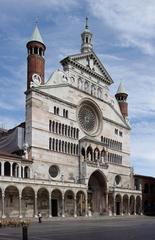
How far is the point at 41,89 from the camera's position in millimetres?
55625

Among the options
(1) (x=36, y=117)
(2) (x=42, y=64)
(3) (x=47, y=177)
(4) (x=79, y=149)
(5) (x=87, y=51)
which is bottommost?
(3) (x=47, y=177)

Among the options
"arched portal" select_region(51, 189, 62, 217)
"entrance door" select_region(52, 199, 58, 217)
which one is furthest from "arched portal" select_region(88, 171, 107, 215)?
"entrance door" select_region(52, 199, 58, 217)

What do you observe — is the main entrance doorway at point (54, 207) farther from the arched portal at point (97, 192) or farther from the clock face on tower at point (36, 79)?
the clock face on tower at point (36, 79)

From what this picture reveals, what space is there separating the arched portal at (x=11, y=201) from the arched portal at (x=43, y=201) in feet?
12.6

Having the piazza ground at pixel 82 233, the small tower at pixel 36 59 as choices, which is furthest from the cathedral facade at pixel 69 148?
the piazza ground at pixel 82 233

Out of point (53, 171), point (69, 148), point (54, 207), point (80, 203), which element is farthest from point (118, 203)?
point (53, 171)

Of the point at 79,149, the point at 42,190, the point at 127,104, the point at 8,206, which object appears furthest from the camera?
the point at 127,104

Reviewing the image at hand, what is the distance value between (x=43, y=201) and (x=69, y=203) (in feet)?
17.3

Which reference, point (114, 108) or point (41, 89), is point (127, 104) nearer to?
point (114, 108)

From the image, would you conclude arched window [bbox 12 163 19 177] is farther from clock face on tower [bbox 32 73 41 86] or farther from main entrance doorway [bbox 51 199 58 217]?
clock face on tower [bbox 32 73 41 86]

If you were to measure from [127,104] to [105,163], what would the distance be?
60.9 ft

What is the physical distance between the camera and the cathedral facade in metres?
50.1

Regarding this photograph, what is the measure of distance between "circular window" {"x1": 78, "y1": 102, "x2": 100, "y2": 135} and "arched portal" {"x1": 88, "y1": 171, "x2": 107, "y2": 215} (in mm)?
7330

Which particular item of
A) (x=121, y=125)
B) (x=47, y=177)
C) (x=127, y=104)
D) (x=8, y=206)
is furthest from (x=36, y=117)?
(x=127, y=104)
